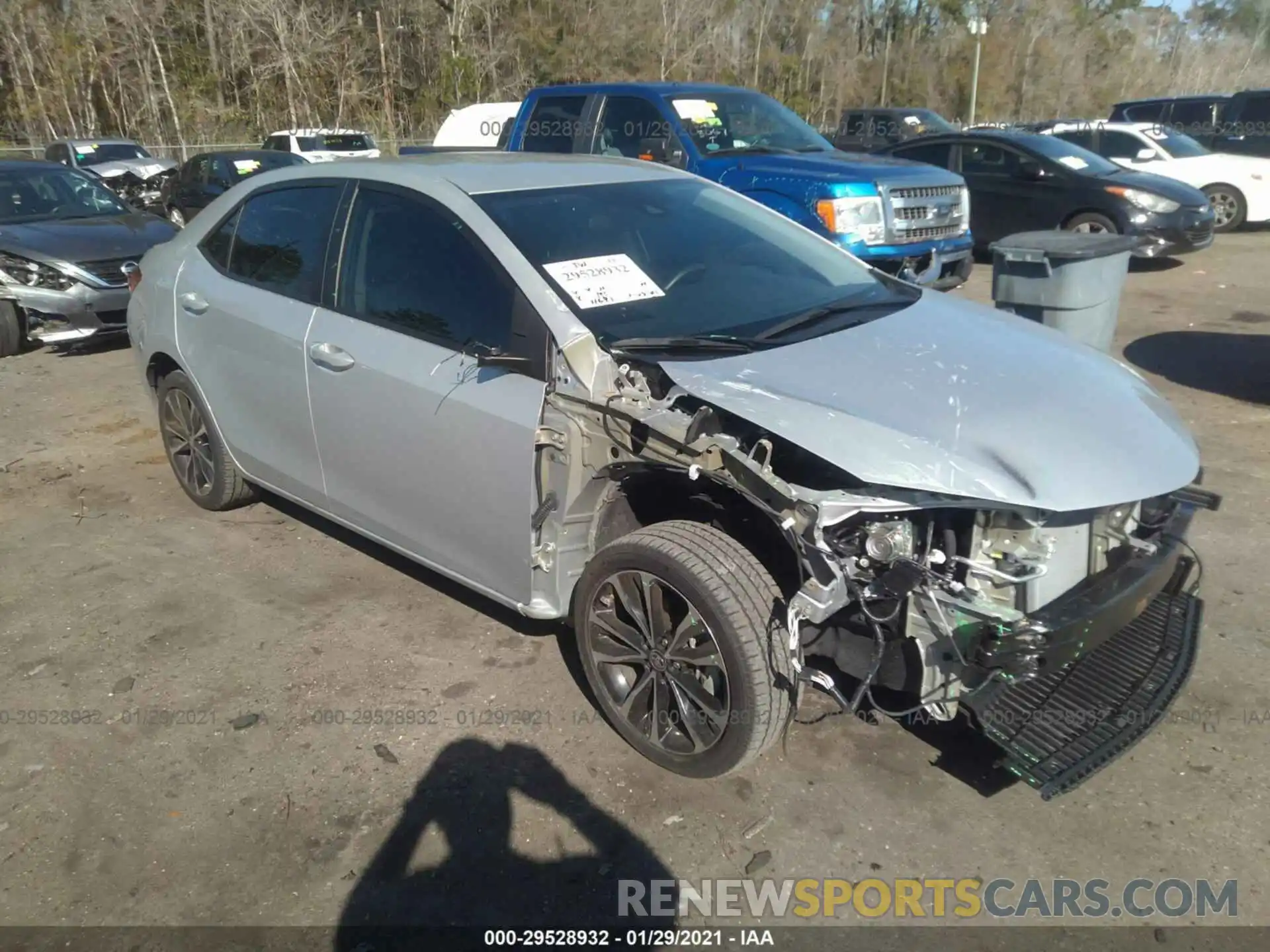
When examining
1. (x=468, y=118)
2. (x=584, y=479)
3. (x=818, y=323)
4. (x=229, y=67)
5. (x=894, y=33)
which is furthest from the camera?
(x=894, y=33)

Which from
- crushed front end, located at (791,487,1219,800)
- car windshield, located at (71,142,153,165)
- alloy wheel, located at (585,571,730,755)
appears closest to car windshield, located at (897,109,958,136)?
car windshield, located at (71,142,153,165)

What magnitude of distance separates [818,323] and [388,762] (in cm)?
205

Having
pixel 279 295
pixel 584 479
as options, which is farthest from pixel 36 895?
pixel 279 295

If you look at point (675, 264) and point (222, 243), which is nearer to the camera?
point (675, 264)

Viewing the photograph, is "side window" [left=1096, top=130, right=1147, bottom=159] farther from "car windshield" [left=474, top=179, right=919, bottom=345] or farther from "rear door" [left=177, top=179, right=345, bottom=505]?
"rear door" [left=177, top=179, right=345, bottom=505]

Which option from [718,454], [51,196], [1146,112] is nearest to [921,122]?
[1146,112]

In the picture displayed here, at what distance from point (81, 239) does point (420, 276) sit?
685cm

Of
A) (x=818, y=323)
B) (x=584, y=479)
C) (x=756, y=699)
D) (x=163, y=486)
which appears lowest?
(x=163, y=486)

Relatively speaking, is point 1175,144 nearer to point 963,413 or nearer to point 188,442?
point 963,413

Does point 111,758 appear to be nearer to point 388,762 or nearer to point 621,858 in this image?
A: point 388,762

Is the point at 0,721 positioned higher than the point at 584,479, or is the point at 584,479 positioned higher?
the point at 584,479

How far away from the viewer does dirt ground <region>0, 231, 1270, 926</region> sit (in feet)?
8.97

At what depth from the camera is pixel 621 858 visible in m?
2.79

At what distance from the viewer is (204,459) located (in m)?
4.98
